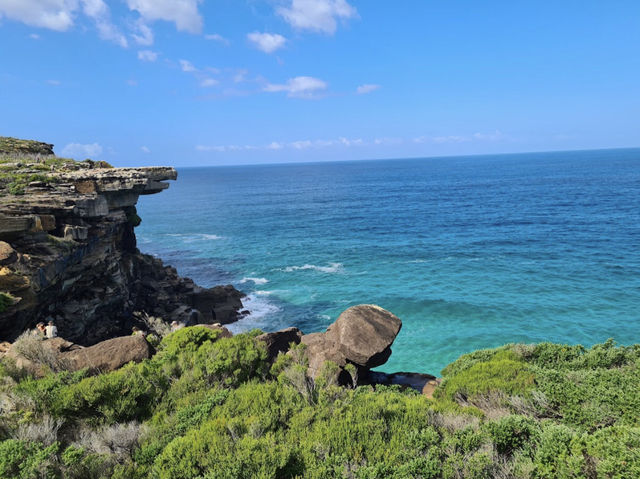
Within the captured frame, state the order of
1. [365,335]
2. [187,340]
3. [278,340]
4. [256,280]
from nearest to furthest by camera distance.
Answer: [187,340]
[365,335]
[278,340]
[256,280]

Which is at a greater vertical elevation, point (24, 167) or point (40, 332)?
point (24, 167)

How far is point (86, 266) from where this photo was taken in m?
30.6

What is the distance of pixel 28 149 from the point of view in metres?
48.0

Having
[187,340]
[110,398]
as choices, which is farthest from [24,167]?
[110,398]

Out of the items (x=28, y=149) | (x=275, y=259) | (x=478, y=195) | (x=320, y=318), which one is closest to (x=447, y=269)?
(x=320, y=318)

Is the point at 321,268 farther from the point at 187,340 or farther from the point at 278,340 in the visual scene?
the point at 187,340

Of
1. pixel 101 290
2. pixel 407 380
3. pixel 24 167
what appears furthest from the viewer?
pixel 101 290

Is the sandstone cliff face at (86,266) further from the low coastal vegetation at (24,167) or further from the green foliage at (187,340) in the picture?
the green foliage at (187,340)

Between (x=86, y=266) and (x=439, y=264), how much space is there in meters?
41.1

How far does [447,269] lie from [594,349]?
2929cm

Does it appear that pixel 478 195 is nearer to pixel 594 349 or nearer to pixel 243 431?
pixel 594 349

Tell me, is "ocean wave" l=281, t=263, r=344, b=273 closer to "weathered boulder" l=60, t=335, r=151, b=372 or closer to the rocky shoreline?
the rocky shoreline

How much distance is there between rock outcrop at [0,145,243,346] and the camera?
23.4m

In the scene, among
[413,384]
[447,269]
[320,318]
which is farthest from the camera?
[447,269]
